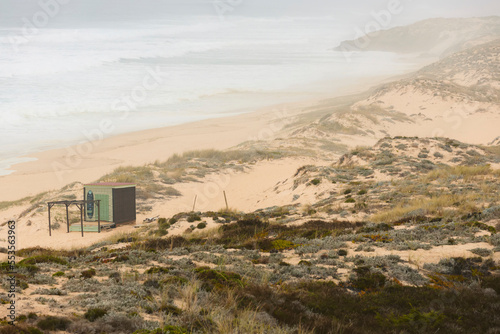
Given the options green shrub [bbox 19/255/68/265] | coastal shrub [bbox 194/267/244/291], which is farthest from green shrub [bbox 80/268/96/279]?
coastal shrub [bbox 194/267/244/291]

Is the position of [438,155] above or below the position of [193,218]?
above

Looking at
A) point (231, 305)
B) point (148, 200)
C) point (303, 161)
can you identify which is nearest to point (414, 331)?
point (231, 305)

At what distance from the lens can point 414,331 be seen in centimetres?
656

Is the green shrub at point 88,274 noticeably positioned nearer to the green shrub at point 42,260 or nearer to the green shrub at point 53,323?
the green shrub at point 42,260

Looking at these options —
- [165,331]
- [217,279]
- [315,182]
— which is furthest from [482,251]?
[315,182]

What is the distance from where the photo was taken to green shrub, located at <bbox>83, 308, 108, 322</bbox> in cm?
652

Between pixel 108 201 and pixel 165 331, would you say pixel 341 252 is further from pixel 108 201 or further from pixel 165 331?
pixel 108 201

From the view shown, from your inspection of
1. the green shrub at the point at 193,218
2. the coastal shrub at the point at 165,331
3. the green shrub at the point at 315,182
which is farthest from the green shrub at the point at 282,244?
the green shrub at the point at 315,182

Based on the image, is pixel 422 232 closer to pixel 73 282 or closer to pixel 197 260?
pixel 197 260

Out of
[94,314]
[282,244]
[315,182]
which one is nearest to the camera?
[94,314]

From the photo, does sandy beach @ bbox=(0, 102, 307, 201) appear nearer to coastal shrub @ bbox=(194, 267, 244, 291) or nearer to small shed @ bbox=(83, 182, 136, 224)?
small shed @ bbox=(83, 182, 136, 224)

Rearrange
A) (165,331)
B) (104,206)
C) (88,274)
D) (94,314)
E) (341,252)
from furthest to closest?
(104,206), (341,252), (88,274), (94,314), (165,331)

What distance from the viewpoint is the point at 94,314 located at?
6578mm

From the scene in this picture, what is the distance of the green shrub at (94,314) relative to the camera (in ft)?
21.4
